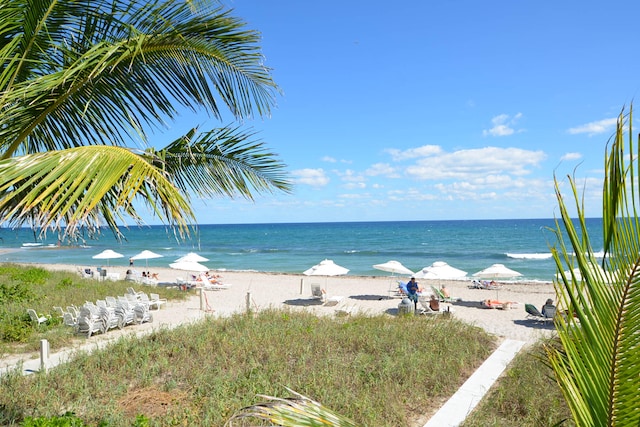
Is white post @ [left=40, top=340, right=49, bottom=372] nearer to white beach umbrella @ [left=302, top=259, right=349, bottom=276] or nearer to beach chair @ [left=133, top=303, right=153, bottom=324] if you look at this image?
beach chair @ [left=133, top=303, right=153, bottom=324]

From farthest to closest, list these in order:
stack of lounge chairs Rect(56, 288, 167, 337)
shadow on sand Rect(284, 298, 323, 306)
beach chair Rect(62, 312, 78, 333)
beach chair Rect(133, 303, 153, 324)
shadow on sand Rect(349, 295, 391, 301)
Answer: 1. shadow on sand Rect(349, 295, 391, 301)
2. shadow on sand Rect(284, 298, 323, 306)
3. beach chair Rect(133, 303, 153, 324)
4. beach chair Rect(62, 312, 78, 333)
5. stack of lounge chairs Rect(56, 288, 167, 337)

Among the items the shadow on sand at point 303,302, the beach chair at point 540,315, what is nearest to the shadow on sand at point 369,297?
the shadow on sand at point 303,302

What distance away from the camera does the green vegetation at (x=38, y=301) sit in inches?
401

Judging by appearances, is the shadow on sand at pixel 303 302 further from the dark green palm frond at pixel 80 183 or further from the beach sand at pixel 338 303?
the dark green palm frond at pixel 80 183

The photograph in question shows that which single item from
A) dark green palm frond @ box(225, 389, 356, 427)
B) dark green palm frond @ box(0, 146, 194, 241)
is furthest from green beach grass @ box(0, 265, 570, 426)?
dark green palm frond @ box(225, 389, 356, 427)

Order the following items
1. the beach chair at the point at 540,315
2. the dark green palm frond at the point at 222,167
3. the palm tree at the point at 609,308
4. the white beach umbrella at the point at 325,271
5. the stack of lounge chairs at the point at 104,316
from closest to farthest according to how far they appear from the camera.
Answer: the palm tree at the point at 609,308 → the dark green palm frond at the point at 222,167 → the stack of lounge chairs at the point at 104,316 → the beach chair at the point at 540,315 → the white beach umbrella at the point at 325,271

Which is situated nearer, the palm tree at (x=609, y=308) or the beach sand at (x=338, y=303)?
the palm tree at (x=609, y=308)

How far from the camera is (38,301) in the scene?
14.1 m

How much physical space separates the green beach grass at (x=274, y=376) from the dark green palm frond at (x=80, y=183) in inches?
93.8

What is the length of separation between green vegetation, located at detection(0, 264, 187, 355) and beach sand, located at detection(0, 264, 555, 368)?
0.54 metres

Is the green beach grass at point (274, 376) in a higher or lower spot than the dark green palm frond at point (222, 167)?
lower

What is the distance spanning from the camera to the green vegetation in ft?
33.4

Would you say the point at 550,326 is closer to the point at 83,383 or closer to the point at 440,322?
the point at 440,322

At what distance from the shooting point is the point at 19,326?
10.4 metres
